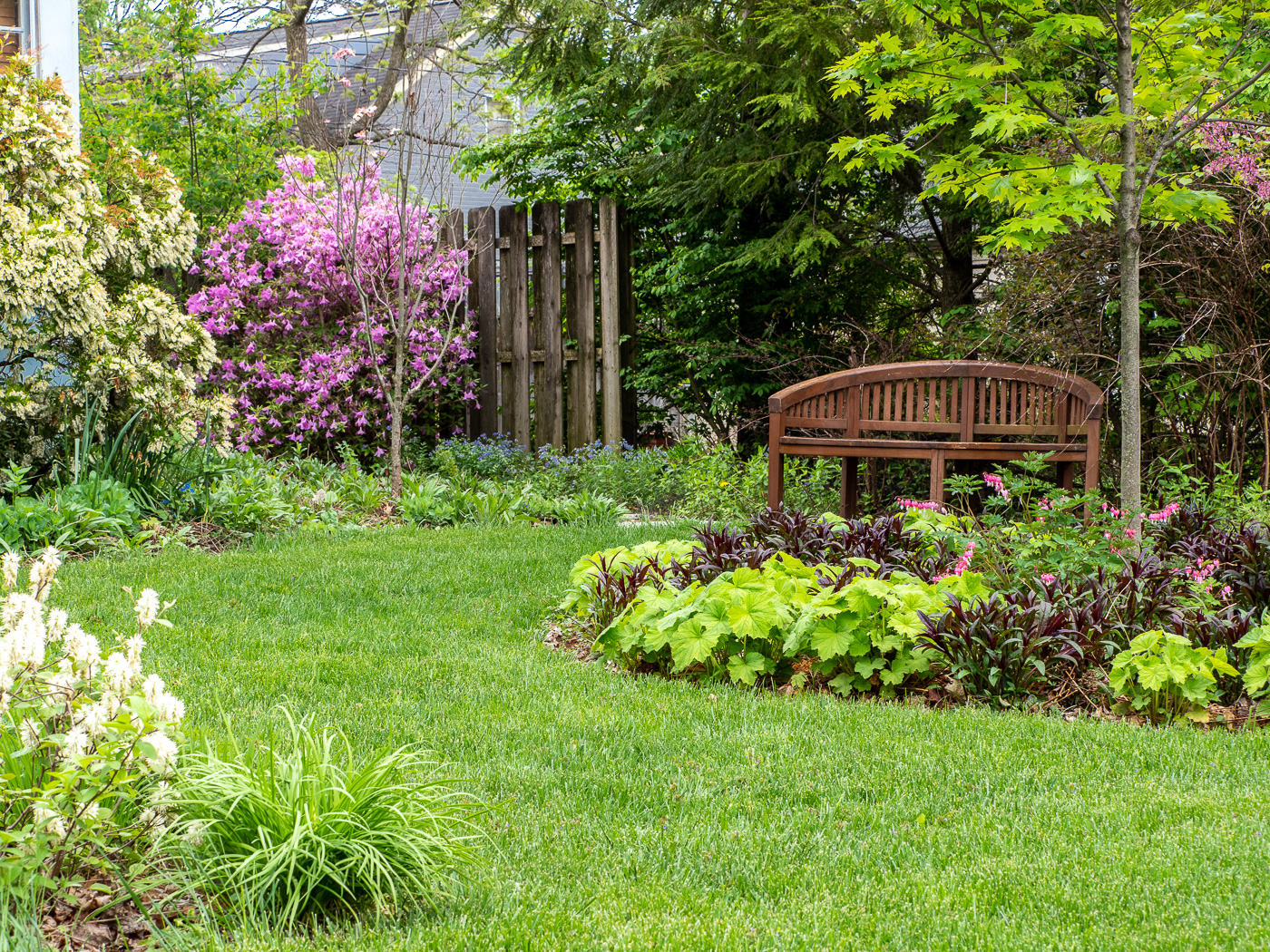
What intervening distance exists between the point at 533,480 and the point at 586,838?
7060 mm

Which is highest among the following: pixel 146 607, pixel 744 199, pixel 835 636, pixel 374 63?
pixel 374 63

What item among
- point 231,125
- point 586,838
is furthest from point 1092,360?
point 231,125

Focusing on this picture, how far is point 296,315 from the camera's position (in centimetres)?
1092

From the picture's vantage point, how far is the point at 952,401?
6129 mm

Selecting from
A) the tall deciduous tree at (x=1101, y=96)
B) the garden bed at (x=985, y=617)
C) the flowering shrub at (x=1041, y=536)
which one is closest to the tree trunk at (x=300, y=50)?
the tall deciduous tree at (x=1101, y=96)

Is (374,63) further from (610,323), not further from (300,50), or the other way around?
(610,323)

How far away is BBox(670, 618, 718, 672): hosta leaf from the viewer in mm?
3848

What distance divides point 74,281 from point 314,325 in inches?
169

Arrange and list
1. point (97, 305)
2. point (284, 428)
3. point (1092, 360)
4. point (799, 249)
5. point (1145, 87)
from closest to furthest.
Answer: point (1145, 87) → point (1092, 360) → point (97, 305) → point (799, 249) → point (284, 428)

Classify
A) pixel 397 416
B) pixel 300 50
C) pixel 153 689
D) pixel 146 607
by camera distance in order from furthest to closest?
pixel 300 50 → pixel 397 416 → pixel 146 607 → pixel 153 689

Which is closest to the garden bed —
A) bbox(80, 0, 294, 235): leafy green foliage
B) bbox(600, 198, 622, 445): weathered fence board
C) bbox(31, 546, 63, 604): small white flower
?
bbox(31, 546, 63, 604): small white flower

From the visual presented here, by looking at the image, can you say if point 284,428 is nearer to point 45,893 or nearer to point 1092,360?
point 1092,360

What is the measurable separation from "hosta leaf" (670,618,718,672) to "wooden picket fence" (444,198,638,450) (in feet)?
20.3

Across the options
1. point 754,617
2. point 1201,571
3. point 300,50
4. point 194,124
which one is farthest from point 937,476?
point 300,50
